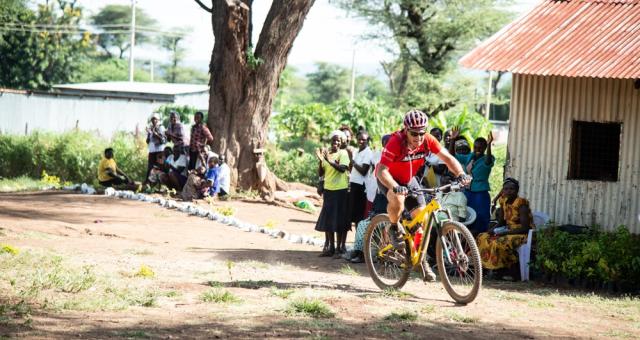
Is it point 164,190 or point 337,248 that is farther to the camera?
point 164,190

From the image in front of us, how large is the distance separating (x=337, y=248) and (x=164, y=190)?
7.95 m

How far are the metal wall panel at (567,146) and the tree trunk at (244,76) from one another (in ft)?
27.2

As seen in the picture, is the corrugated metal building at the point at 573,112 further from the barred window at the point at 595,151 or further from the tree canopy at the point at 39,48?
the tree canopy at the point at 39,48

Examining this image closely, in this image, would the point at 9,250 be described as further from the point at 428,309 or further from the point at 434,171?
the point at 434,171

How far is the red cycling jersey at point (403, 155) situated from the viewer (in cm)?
928

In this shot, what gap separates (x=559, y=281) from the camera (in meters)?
11.1

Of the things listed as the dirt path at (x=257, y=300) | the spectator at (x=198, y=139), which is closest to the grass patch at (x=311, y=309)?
the dirt path at (x=257, y=300)

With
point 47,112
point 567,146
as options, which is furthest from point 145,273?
point 47,112

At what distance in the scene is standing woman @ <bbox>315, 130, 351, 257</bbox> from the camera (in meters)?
12.2

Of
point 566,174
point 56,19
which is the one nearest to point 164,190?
point 566,174

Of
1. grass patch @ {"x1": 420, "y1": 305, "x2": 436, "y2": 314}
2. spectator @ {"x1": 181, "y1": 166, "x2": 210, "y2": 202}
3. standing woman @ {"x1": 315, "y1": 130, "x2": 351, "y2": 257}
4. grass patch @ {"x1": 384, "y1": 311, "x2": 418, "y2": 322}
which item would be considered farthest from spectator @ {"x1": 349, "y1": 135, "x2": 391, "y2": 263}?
spectator @ {"x1": 181, "y1": 166, "x2": 210, "y2": 202}

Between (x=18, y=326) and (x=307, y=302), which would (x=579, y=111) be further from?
(x=18, y=326)

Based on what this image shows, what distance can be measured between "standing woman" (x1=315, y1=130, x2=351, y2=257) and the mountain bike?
6.90 ft

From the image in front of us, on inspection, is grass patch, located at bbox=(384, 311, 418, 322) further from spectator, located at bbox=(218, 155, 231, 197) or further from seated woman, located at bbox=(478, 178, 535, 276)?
spectator, located at bbox=(218, 155, 231, 197)
